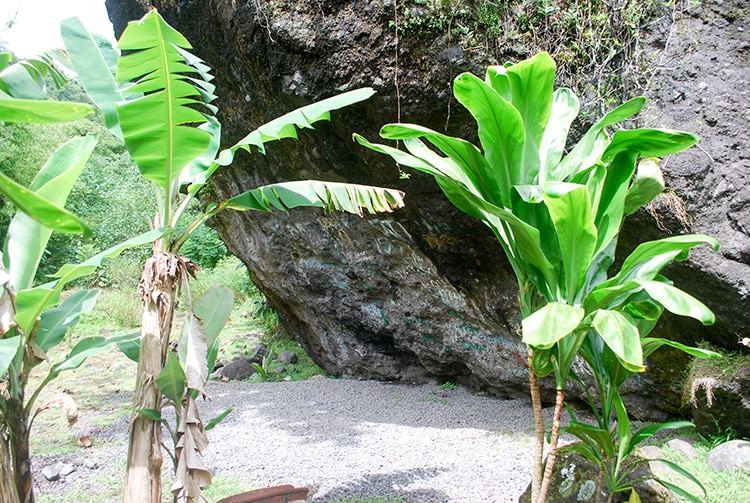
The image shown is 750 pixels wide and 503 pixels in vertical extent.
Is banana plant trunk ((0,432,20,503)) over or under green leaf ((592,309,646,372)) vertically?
under

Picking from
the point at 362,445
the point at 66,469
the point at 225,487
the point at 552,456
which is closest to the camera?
the point at 552,456

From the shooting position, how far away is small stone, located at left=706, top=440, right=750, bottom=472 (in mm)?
3230

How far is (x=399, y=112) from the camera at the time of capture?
146 inches

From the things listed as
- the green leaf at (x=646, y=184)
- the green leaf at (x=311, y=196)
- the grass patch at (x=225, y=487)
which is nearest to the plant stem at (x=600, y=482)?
the green leaf at (x=646, y=184)

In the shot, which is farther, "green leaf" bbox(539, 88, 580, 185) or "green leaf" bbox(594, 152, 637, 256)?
"green leaf" bbox(539, 88, 580, 185)

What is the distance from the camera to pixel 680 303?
1623mm

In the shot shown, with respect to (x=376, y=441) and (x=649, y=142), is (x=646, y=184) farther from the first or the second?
(x=376, y=441)

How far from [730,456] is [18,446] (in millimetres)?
3952

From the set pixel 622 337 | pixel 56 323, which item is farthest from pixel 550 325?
pixel 56 323

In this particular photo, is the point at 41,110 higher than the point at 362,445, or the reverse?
the point at 41,110

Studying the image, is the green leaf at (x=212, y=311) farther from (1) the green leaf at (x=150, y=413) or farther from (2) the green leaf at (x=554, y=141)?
(2) the green leaf at (x=554, y=141)

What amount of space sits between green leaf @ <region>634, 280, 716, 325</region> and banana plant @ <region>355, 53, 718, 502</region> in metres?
0.09

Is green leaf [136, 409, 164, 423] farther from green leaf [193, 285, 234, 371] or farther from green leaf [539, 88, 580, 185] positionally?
green leaf [539, 88, 580, 185]

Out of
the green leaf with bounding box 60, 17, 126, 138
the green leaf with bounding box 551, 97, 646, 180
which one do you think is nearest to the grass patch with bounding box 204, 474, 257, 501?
the green leaf with bounding box 60, 17, 126, 138
